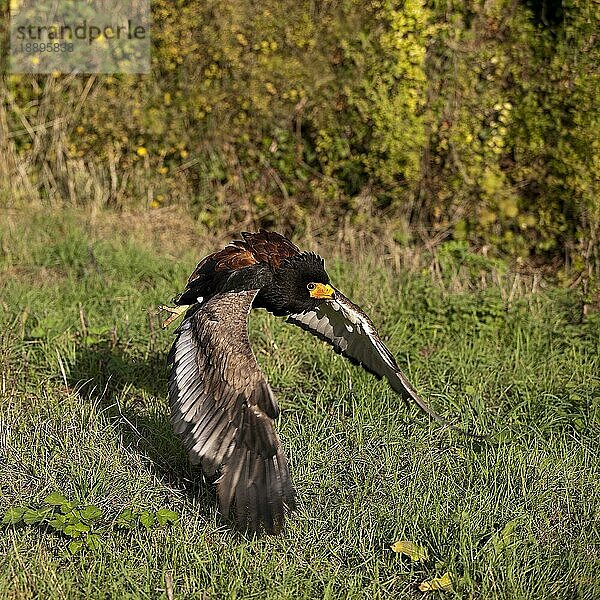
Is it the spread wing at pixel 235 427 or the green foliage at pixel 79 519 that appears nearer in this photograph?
the spread wing at pixel 235 427

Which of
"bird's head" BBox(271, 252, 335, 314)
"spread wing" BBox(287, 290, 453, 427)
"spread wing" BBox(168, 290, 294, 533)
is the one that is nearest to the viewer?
"spread wing" BBox(168, 290, 294, 533)

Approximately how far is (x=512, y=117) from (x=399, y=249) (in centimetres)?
144

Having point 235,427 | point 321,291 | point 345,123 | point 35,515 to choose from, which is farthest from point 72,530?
point 345,123

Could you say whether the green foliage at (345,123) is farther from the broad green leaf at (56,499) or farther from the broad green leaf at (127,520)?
the broad green leaf at (56,499)

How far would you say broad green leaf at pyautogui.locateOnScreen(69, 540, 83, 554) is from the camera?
3711mm

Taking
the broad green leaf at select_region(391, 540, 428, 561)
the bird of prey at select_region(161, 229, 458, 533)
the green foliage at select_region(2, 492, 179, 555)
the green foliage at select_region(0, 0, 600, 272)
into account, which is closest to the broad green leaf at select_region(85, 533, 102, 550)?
the green foliage at select_region(2, 492, 179, 555)

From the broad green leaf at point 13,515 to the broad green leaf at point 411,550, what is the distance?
1.59m

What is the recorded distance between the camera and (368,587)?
3.65 meters

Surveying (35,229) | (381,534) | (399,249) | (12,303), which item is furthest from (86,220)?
(381,534)

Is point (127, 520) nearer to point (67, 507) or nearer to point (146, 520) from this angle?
point (146, 520)

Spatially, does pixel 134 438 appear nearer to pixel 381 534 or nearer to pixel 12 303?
pixel 381 534

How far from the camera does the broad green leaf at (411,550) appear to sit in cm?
378

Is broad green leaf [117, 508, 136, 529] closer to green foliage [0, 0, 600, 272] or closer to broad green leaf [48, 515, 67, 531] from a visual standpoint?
broad green leaf [48, 515, 67, 531]

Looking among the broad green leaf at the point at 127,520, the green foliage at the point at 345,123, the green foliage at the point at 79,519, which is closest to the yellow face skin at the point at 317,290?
the green foliage at the point at 79,519
